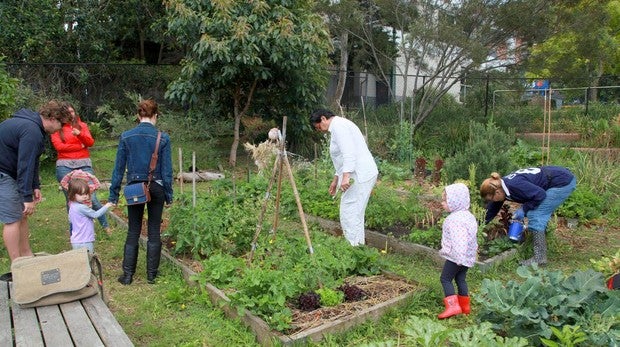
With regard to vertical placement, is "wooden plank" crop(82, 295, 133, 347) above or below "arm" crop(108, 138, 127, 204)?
below

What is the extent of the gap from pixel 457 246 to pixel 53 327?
2.91 m

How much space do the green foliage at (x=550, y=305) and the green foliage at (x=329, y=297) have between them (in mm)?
1087

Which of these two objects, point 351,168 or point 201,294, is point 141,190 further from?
point 351,168

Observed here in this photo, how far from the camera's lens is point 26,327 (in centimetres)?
303

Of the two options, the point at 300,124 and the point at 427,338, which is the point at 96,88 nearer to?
the point at 300,124

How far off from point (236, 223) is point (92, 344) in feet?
8.41

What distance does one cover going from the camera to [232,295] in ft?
12.8

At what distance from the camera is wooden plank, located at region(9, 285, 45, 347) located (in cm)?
283

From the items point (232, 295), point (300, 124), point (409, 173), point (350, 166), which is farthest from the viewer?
point (300, 124)

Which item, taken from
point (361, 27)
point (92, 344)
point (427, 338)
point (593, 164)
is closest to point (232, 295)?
point (92, 344)

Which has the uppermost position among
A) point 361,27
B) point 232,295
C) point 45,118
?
point 361,27

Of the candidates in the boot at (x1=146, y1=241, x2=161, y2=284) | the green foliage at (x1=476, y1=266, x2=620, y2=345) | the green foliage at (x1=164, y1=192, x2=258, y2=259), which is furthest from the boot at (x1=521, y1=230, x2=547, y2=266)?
the boot at (x1=146, y1=241, x2=161, y2=284)

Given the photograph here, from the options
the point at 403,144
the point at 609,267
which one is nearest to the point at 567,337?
the point at 609,267

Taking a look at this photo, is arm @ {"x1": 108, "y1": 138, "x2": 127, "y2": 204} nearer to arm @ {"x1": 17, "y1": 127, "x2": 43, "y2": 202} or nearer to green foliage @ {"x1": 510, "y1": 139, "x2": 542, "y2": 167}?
arm @ {"x1": 17, "y1": 127, "x2": 43, "y2": 202}
